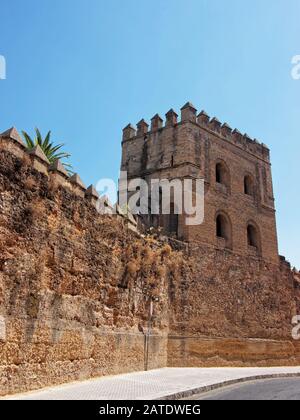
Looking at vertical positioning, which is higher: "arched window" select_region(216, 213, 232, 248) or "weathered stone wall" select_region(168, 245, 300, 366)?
"arched window" select_region(216, 213, 232, 248)

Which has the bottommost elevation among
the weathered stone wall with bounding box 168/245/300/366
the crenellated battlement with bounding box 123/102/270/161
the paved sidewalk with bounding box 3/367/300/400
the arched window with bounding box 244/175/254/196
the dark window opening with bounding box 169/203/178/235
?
the paved sidewalk with bounding box 3/367/300/400

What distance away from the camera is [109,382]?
8.35m

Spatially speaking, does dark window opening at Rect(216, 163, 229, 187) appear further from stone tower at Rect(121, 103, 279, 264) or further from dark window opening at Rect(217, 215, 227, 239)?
dark window opening at Rect(217, 215, 227, 239)

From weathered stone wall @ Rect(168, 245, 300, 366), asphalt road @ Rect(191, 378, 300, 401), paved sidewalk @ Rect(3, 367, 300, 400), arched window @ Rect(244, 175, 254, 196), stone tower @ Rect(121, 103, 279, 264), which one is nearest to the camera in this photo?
paved sidewalk @ Rect(3, 367, 300, 400)

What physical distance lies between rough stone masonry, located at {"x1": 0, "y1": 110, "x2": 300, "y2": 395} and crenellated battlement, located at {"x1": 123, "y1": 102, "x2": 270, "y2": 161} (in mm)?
1329

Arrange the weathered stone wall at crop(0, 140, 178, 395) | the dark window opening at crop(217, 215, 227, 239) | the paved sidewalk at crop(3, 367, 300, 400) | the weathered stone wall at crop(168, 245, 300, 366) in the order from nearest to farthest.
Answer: the paved sidewalk at crop(3, 367, 300, 400)
the weathered stone wall at crop(0, 140, 178, 395)
the weathered stone wall at crop(168, 245, 300, 366)
the dark window opening at crop(217, 215, 227, 239)

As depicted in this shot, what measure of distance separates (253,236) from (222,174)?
3065mm

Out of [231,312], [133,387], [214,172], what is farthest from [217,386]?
[214,172]

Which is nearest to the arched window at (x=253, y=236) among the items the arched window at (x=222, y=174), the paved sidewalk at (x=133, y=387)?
the arched window at (x=222, y=174)

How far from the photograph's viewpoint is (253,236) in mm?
17844

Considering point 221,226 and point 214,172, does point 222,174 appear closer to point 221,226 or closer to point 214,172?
point 214,172

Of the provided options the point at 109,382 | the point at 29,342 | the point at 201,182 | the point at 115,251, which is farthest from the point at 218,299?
the point at 29,342

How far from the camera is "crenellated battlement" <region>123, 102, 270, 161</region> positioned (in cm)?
1647

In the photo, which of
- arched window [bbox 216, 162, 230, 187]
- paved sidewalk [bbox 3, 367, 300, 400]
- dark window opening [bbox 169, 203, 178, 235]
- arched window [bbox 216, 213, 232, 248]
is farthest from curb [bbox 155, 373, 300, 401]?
arched window [bbox 216, 162, 230, 187]
